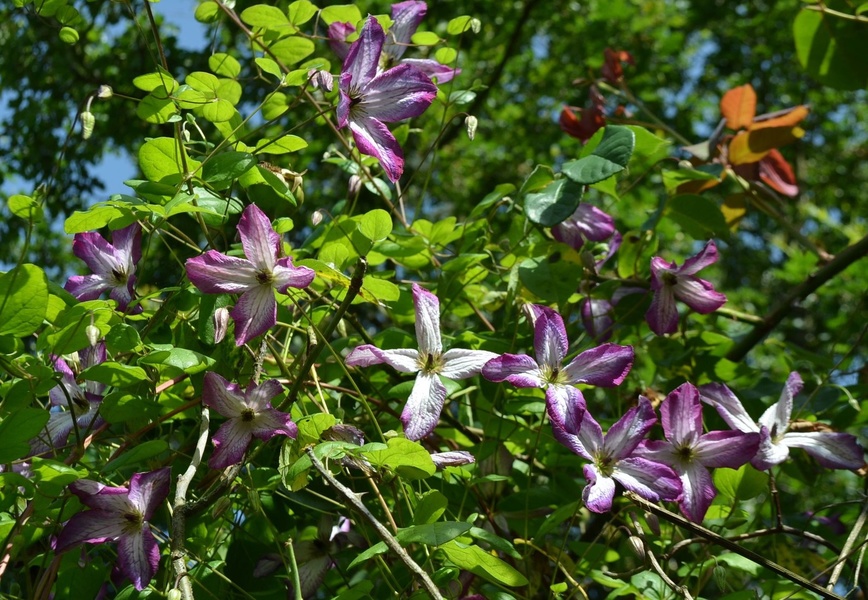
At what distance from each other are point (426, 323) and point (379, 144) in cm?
16

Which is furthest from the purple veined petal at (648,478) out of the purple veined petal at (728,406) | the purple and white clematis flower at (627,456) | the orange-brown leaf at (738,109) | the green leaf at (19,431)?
the orange-brown leaf at (738,109)

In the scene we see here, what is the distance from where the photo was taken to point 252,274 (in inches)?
26.0

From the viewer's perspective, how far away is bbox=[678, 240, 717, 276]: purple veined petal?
0.84 metres

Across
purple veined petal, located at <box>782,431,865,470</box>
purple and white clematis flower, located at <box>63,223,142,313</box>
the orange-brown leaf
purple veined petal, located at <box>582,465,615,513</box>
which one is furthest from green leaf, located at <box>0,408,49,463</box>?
the orange-brown leaf

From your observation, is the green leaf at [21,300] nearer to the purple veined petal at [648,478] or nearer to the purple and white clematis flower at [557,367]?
the purple and white clematis flower at [557,367]

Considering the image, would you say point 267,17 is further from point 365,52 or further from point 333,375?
point 333,375

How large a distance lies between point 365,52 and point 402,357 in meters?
0.25

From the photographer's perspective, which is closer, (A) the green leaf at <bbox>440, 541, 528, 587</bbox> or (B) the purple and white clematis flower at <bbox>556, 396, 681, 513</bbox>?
(A) the green leaf at <bbox>440, 541, 528, 587</bbox>

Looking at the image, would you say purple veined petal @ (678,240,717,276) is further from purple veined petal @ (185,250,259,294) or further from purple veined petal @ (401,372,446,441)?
purple veined petal @ (185,250,259,294)

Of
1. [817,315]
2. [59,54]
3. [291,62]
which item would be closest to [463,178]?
[817,315]

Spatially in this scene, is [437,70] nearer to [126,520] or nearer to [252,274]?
[252,274]

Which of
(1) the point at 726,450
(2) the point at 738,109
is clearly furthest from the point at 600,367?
(2) the point at 738,109

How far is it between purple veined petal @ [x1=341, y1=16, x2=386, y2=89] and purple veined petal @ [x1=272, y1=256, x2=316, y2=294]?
154mm

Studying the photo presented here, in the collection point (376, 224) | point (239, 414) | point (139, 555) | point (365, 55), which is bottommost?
point (139, 555)
